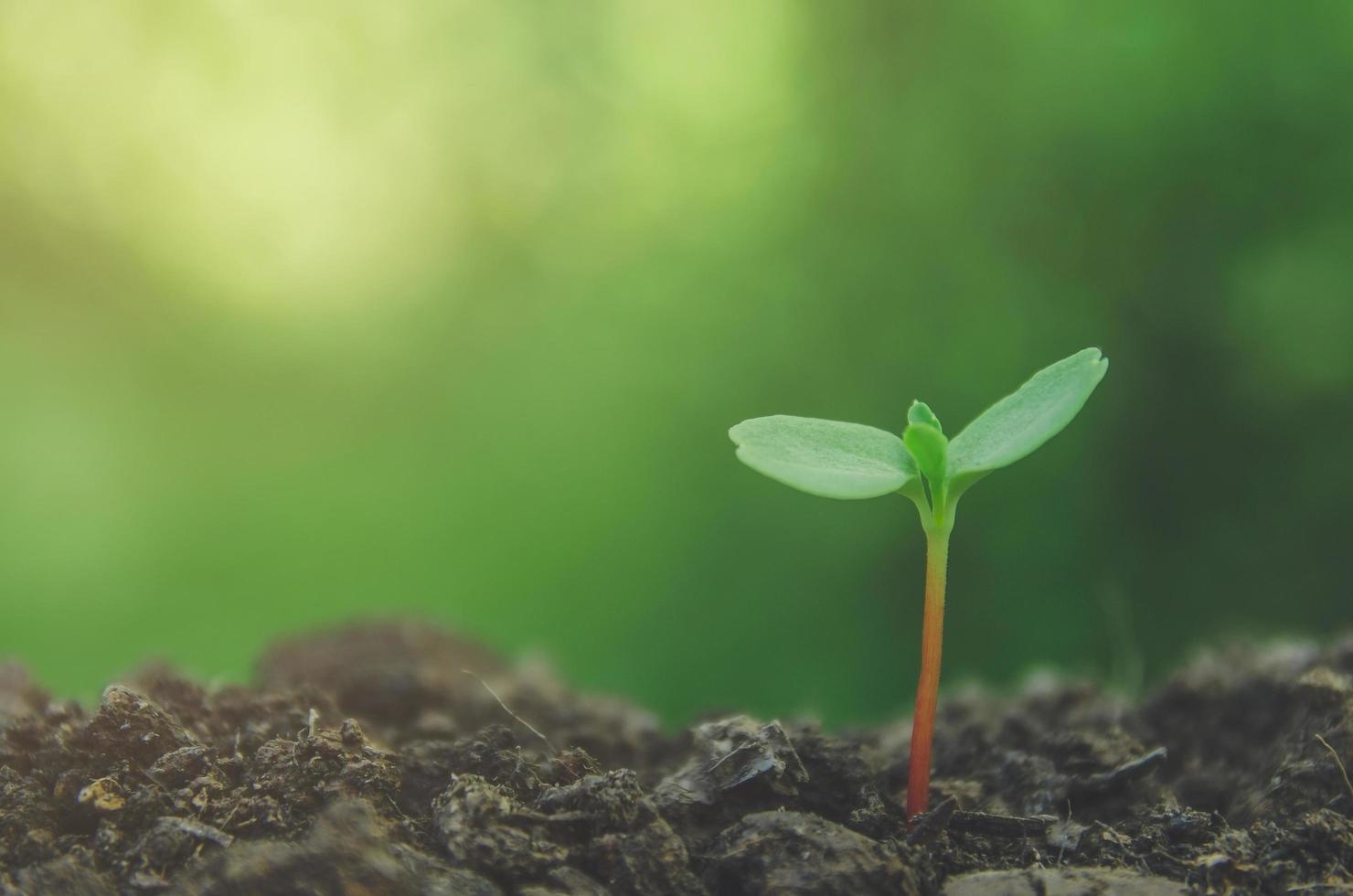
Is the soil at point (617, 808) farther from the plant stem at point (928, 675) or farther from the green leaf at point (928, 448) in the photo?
the green leaf at point (928, 448)

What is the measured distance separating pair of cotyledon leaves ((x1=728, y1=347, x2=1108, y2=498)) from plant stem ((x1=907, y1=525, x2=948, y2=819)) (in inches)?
2.4

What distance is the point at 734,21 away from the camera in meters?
3.51

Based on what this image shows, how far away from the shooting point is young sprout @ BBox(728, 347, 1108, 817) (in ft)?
2.74

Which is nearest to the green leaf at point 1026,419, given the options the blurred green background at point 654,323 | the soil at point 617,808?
the soil at point 617,808

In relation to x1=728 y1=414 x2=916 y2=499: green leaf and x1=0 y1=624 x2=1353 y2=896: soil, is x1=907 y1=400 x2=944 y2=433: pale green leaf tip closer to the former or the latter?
x1=728 y1=414 x2=916 y2=499: green leaf

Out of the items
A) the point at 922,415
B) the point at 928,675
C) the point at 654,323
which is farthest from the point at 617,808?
the point at 654,323

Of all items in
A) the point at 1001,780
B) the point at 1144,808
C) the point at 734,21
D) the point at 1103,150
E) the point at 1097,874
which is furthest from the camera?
the point at 734,21

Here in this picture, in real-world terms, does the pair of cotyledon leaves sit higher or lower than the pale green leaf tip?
lower

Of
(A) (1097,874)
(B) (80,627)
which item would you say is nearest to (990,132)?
(A) (1097,874)

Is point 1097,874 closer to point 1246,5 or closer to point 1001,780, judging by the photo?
point 1001,780

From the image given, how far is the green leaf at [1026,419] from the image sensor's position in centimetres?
83

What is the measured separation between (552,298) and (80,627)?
208 centimetres

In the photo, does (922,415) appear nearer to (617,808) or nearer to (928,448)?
(928,448)

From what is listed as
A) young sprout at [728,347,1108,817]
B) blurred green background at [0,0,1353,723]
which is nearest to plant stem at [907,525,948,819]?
young sprout at [728,347,1108,817]
